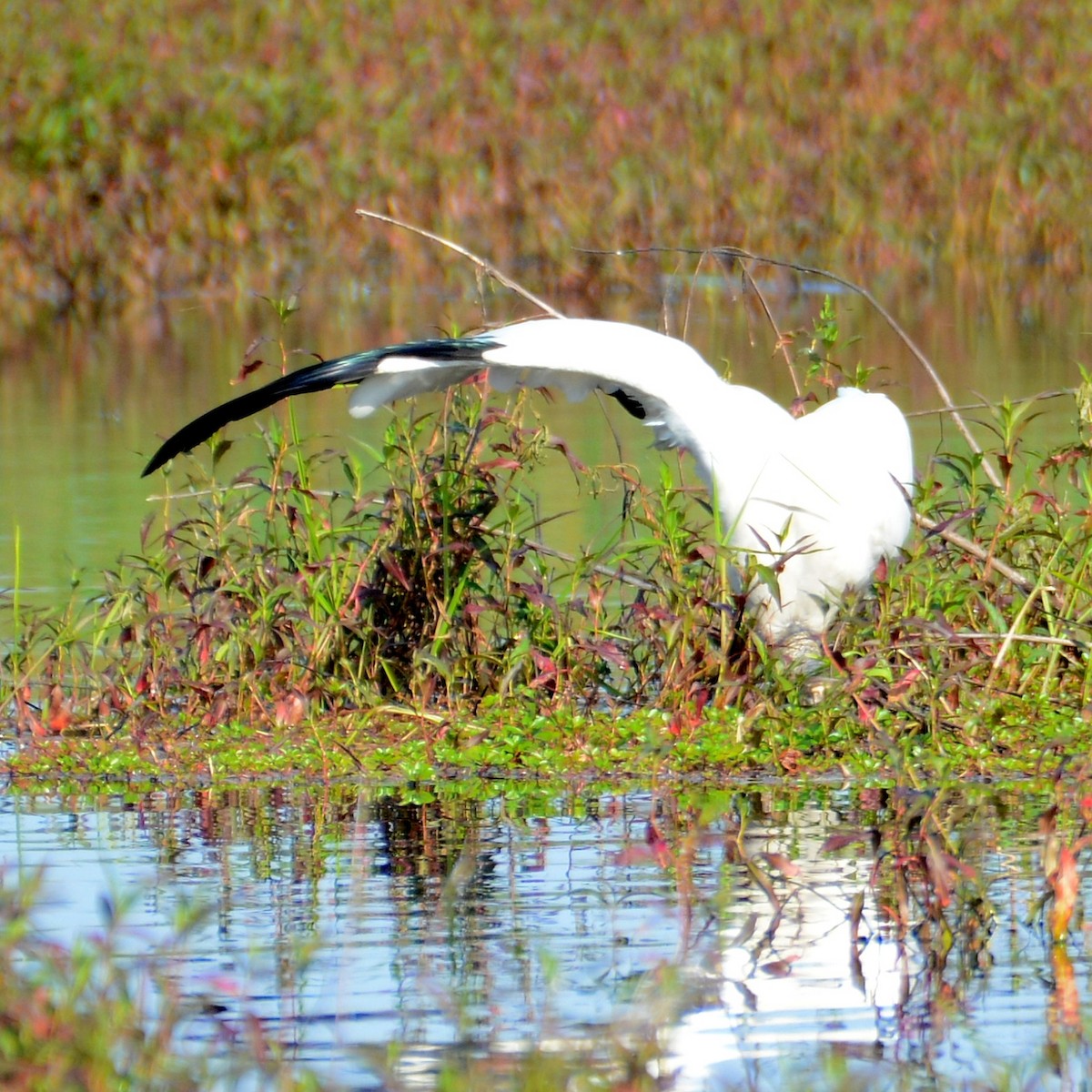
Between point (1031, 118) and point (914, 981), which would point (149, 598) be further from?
point (1031, 118)

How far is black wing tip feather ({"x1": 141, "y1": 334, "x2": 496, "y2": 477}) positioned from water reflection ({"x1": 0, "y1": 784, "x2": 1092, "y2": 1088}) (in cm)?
103

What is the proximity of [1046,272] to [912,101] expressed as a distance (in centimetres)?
174

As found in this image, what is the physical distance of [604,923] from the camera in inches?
191

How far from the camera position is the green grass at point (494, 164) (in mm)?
18297

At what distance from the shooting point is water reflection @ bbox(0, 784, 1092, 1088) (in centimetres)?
406

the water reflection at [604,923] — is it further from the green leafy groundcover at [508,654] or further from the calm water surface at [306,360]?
the calm water surface at [306,360]

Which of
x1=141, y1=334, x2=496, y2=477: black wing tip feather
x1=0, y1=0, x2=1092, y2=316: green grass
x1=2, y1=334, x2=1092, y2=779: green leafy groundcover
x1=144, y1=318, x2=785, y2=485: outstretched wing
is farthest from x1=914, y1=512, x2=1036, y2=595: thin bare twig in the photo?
x1=0, y1=0, x2=1092, y2=316: green grass

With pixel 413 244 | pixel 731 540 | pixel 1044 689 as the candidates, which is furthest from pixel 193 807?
pixel 413 244

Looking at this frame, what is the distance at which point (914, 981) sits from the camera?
14.5ft

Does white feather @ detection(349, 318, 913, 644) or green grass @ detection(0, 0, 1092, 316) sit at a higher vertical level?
green grass @ detection(0, 0, 1092, 316)

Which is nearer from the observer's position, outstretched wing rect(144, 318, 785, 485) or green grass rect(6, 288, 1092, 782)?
green grass rect(6, 288, 1092, 782)

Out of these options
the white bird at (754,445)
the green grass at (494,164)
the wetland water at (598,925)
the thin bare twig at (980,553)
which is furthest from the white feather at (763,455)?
the green grass at (494,164)

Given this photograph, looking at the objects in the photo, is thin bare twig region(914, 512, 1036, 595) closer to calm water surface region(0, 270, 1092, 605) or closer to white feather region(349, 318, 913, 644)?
white feather region(349, 318, 913, 644)

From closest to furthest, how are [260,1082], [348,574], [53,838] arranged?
[260,1082] → [53,838] → [348,574]
